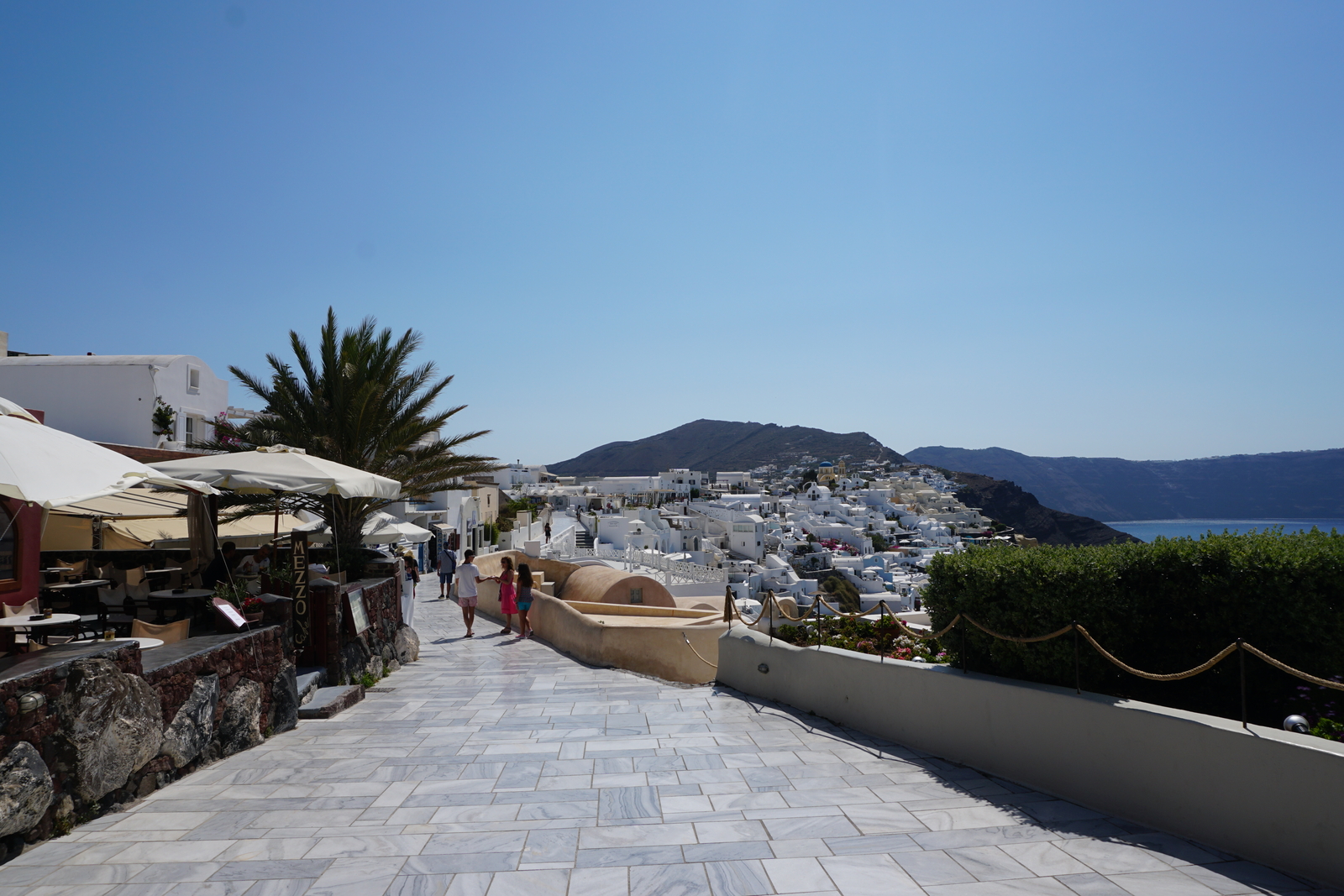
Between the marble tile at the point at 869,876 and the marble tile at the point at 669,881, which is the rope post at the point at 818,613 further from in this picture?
the marble tile at the point at 669,881

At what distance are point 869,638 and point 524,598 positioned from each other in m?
7.81

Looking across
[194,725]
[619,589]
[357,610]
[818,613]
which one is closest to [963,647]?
[818,613]

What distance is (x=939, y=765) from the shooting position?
5586 millimetres

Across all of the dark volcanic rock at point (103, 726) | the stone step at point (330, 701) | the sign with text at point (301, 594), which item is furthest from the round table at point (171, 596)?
the dark volcanic rock at point (103, 726)

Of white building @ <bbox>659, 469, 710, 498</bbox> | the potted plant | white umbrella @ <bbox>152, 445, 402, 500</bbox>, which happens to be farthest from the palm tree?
white building @ <bbox>659, 469, 710, 498</bbox>

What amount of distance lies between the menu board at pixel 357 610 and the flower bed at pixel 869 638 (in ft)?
16.2

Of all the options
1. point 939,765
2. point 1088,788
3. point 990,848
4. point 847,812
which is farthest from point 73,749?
point 1088,788

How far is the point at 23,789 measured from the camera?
3.92 m

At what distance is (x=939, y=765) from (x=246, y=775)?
4.99 meters

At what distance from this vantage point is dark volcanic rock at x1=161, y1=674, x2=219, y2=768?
17.2 feet

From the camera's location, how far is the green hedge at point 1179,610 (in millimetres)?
4547

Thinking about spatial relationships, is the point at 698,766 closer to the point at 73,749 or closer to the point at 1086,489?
the point at 73,749

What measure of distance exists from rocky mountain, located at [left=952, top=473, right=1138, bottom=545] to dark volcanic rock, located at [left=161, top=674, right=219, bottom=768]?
86.1 m

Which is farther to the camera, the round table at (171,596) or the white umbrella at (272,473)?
the white umbrella at (272,473)
